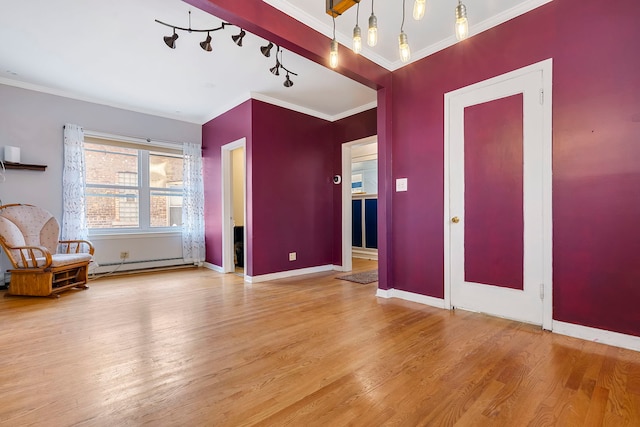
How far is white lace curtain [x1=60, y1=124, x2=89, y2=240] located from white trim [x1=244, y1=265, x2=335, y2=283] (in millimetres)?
2612

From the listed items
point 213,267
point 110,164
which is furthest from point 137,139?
point 213,267

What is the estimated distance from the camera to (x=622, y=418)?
4.50ft

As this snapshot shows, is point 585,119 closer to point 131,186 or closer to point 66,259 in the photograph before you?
point 66,259

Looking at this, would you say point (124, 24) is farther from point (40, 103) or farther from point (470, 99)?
point (470, 99)

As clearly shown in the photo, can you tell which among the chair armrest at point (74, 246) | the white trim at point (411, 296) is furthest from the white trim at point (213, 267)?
the white trim at point (411, 296)

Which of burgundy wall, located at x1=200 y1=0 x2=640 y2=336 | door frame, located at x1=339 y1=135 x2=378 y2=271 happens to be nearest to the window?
door frame, located at x1=339 y1=135 x2=378 y2=271

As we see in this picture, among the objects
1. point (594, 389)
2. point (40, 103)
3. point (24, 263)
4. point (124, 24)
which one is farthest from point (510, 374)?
point (40, 103)

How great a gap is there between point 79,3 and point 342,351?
3.52 meters

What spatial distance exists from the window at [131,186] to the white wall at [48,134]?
260 millimetres

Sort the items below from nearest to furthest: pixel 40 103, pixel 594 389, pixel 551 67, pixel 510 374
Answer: pixel 594 389
pixel 510 374
pixel 551 67
pixel 40 103

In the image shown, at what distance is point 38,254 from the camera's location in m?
3.82

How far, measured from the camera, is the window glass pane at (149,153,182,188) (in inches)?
207

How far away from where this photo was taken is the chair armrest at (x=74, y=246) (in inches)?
162

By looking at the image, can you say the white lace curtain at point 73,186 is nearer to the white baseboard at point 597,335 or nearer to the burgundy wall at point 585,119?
the burgundy wall at point 585,119
